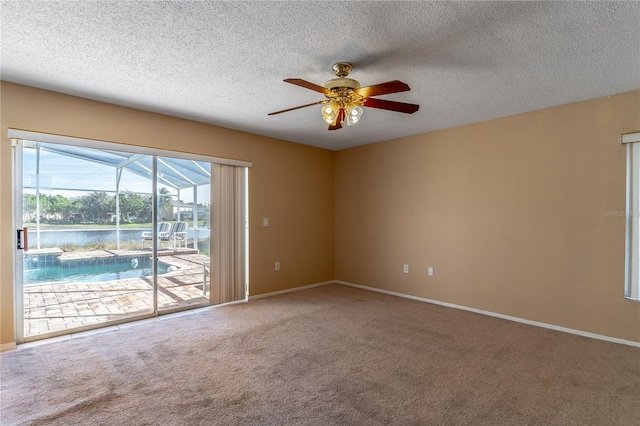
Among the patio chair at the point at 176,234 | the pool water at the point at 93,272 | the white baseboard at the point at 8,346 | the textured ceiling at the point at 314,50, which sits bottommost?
the white baseboard at the point at 8,346

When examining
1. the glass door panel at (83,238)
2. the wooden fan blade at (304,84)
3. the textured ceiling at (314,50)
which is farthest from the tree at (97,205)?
the wooden fan blade at (304,84)

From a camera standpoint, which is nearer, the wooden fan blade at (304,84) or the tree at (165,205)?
the wooden fan blade at (304,84)

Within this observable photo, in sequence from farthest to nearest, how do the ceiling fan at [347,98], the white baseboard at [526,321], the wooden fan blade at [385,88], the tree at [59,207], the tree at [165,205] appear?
the tree at [165,205] → the tree at [59,207] → the white baseboard at [526,321] → the ceiling fan at [347,98] → the wooden fan blade at [385,88]

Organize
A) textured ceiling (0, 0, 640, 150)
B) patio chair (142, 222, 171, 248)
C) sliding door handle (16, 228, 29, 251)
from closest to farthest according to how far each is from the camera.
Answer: textured ceiling (0, 0, 640, 150), sliding door handle (16, 228, 29, 251), patio chair (142, 222, 171, 248)

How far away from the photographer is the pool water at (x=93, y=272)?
10.6 feet

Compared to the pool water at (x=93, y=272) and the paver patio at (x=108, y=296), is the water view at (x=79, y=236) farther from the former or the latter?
the pool water at (x=93, y=272)

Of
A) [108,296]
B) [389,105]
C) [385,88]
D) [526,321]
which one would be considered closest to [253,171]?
[108,296]

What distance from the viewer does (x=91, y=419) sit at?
1.98 m

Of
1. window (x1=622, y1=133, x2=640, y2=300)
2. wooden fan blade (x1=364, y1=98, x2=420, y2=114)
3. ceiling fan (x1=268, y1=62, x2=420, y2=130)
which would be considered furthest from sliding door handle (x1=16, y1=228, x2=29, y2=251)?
window (x1=622, y1=133, x2=640, y2=300)

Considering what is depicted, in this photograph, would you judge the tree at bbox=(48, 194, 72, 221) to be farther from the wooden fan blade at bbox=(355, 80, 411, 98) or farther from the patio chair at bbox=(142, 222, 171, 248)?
the wooden fan blade at bbox=(355, 80, 411, 98)

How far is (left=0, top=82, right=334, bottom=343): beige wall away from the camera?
9.77ft

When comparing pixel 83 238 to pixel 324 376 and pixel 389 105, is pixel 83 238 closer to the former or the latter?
pixel 324 376

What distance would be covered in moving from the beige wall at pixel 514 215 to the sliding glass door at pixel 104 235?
2.69 meters

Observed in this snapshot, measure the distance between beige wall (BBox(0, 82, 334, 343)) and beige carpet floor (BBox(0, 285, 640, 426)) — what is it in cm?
108
